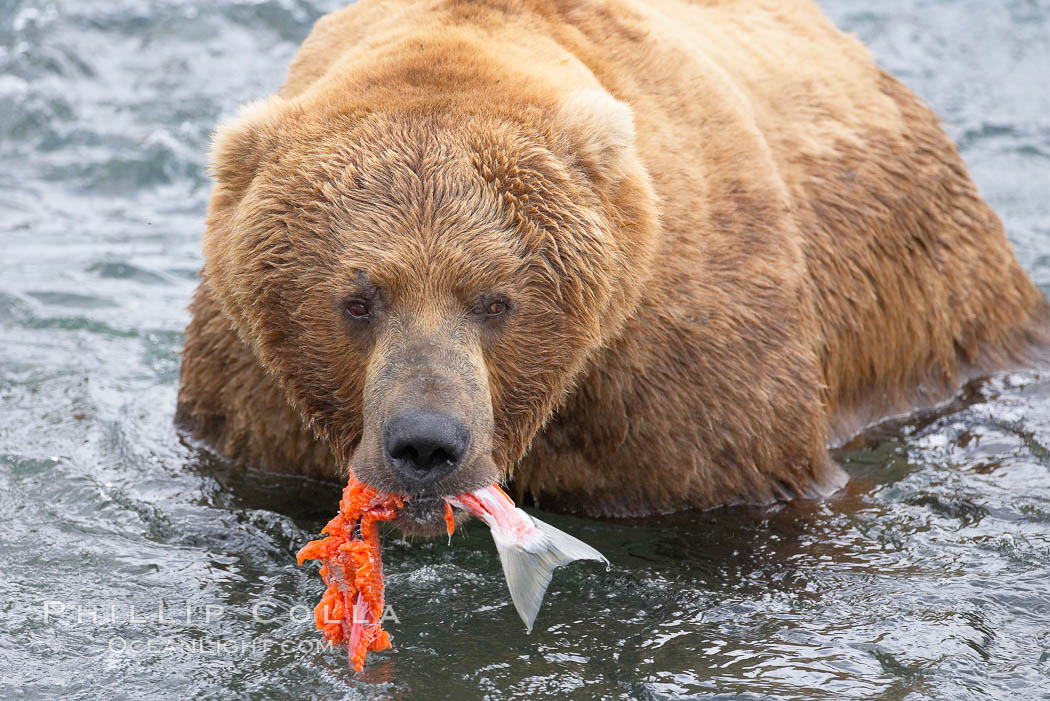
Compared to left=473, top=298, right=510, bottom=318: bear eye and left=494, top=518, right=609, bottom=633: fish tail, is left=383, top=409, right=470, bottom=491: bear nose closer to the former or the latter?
left=494, top=518, right=609, bottom=633: fish tail

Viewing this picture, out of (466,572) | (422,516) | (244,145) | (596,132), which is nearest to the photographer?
(422,516)

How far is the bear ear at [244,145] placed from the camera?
4.60 m

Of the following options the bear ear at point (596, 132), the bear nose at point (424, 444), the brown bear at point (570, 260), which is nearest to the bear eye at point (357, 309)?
the brown bear at point (570, 260)

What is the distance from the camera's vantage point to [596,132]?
14.7ft

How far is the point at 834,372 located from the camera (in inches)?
252

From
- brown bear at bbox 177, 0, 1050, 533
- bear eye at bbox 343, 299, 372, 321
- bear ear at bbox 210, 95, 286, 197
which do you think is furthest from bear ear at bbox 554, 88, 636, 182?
bear ear at bbox 210, 95, 286, 197

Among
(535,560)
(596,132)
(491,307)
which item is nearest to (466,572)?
(535,560)

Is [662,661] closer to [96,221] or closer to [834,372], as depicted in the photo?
[834,372]

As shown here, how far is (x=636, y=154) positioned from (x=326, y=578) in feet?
5.90

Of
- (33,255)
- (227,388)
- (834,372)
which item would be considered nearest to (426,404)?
(227,388)

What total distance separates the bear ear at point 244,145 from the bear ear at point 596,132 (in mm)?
937

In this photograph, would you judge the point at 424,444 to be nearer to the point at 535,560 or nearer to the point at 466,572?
the point at 535,560

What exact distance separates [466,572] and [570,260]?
1.39 metres

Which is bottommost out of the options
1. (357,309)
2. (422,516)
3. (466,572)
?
(466,572)
